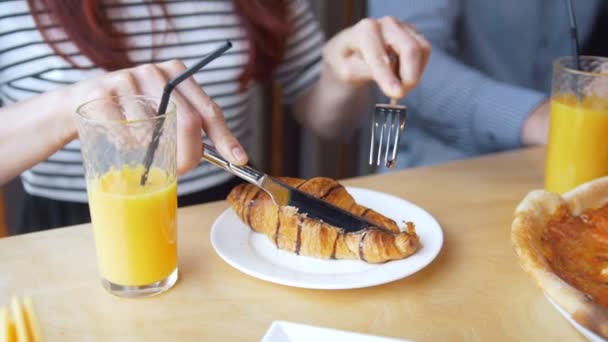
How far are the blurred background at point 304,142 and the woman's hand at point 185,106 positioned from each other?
1.52 metres

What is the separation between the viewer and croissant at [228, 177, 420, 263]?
0.75 metres

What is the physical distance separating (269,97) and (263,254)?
171 centimetres

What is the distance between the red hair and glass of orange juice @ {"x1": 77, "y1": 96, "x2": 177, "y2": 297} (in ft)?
1.50

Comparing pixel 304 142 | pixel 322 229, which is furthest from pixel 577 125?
pixel 304 142

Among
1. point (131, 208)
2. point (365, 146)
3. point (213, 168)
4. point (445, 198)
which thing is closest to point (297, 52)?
point (213, 168)

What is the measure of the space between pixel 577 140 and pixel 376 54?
353 mm

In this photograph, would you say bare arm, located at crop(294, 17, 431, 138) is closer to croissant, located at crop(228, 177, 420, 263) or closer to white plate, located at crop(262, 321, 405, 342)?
croissant, located at crop(228, 177, 420, 263)

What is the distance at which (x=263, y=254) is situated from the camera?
79cm

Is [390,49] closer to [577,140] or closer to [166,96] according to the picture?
[577,140]

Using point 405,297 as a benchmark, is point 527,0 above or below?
above

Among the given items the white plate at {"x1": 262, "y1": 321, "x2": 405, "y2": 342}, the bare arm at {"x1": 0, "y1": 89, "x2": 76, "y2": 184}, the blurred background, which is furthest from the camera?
the blurred background

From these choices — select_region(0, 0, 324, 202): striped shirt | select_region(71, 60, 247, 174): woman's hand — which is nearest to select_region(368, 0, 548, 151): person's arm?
select_region(0, 0, 324, 202): striped shirt

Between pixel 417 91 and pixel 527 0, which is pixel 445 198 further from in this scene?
pixel 527 0

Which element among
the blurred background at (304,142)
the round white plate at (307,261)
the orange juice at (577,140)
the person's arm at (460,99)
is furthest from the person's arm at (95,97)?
the blurred background at (304,142)
